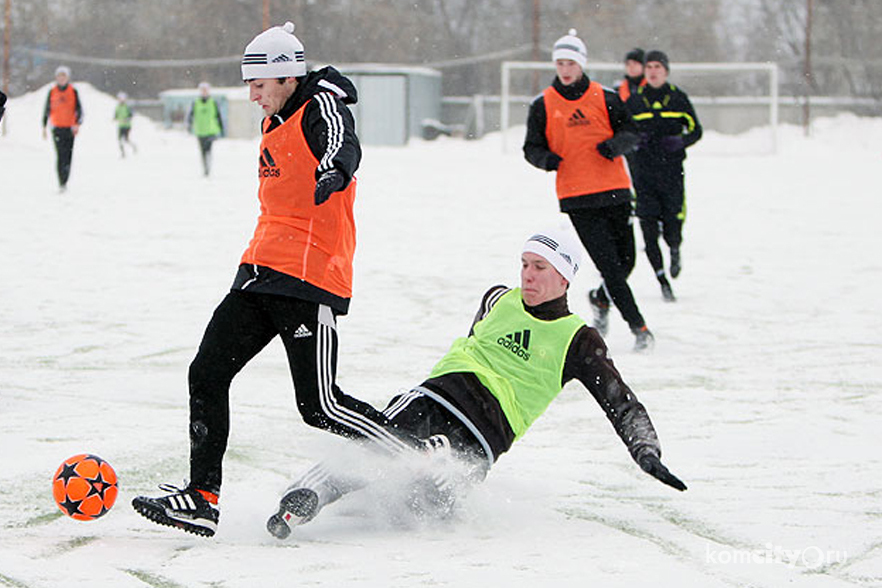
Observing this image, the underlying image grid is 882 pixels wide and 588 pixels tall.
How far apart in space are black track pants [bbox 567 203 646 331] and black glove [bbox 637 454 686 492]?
3.56 m

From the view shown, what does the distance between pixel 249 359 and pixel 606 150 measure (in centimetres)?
372

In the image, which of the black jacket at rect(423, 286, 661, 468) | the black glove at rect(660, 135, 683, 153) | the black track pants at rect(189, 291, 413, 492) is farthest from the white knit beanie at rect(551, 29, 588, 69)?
the black track pants at rect(189, 291, 413, 492)

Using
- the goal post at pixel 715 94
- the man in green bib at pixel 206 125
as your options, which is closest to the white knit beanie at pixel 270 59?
the man in green bib at pixel 206 125

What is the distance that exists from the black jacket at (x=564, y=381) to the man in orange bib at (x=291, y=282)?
28 centimetres

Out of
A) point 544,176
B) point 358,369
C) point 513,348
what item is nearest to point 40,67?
point 544,176

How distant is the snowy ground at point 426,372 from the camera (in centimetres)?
371

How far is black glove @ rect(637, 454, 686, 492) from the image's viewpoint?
3.74m

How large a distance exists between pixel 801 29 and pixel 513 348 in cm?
3215

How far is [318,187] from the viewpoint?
3.71 metres

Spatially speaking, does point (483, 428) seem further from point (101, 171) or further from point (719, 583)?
point (101, 171)

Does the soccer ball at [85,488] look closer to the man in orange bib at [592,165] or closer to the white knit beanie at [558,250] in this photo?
the white knit beanie at [558,250]

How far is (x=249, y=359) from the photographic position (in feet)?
13.0

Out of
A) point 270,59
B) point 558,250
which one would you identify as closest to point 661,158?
point 558,250

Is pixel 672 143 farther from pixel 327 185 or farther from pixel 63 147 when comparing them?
pixel 63 147
